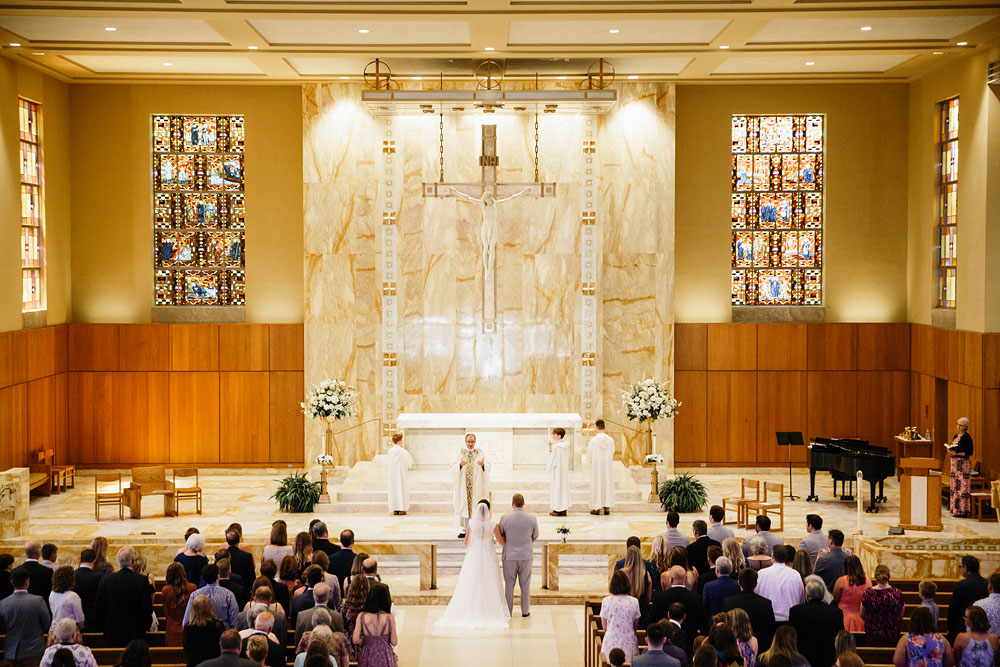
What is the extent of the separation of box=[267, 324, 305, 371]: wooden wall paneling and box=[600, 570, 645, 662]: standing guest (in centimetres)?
1179

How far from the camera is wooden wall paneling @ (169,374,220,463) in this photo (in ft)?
65.5

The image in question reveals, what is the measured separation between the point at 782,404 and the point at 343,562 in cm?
1174

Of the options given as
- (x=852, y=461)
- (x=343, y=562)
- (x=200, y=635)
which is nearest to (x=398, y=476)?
(x=343, y=562)

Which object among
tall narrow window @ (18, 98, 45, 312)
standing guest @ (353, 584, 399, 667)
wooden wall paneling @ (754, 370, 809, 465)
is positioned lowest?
standing guest @ (353, 584, 399, 667)

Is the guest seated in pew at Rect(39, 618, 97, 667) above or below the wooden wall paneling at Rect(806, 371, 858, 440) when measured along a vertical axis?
below

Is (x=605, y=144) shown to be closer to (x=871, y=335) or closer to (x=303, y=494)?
(x=871, y=335)

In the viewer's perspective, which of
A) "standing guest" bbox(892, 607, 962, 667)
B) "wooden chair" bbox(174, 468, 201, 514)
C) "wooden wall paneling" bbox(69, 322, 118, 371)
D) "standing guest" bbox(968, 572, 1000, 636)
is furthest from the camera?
"wooden wall paneling" bbox(69, 322, 118, 371)

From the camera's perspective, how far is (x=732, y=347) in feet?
66.0

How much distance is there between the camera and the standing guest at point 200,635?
8.10 m

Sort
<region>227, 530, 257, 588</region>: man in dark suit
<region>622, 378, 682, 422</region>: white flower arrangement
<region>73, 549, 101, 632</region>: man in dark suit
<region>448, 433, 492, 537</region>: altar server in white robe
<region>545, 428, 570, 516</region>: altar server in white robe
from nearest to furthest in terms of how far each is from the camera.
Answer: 1. <region>73, 549, 101, 632</region>: man in dark suit
2. <region>227, 530, 257, 588</region>: man in dark suit
3. <region>448, 433, 492, 537</region>: altar server in white robe
4. <region>545, 428, 570, 516</region>: altar server in white robe
5. <region>622, 378, 682, 422</region>: white flower arrangement

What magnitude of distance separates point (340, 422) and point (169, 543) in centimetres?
565

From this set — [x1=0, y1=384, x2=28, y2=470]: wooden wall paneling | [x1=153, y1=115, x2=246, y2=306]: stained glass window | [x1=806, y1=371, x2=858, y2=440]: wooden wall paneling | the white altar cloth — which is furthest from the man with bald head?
[x1=153, y1=115, x2=246, y2=306]: stained glass window

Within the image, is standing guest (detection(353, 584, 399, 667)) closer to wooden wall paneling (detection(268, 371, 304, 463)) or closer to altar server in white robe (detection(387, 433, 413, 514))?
altar server in white robe (detection(387, 433, 413, 514))

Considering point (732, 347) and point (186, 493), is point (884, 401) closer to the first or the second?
point (732, 347)
